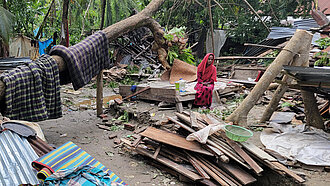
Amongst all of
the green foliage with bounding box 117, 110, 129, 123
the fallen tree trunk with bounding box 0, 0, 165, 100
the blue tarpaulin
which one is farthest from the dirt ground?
the blue tarpaulin

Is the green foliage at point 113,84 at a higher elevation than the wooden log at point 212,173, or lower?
lower

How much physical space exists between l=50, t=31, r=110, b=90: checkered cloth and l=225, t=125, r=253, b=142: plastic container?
3408 mm

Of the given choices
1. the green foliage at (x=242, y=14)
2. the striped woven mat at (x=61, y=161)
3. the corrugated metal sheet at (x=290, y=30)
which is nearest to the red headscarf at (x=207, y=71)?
the striped woven mat at (x=61, y=161)

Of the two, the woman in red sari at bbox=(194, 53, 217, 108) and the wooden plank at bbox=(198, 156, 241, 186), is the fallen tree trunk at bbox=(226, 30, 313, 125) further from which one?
the woman in red sari at bbox=(194, 53, 217, 108)

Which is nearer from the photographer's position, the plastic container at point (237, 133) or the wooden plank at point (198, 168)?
the wooden plank at point (198, 168)

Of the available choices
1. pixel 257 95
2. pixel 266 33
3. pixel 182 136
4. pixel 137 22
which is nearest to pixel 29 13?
pixel 137 22

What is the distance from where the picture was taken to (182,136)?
184 inches

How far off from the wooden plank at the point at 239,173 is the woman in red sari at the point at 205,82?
271 cm

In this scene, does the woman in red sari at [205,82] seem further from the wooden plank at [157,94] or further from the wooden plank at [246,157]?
the wooden plank at [246,157]

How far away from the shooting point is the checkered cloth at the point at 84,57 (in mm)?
5074

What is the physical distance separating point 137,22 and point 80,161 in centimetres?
479

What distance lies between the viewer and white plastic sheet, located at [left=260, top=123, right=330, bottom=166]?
3.84 m

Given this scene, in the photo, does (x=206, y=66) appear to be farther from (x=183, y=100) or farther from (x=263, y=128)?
(x=263, y=128)

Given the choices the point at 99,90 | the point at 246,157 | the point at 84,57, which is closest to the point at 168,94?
the point at 99,90
